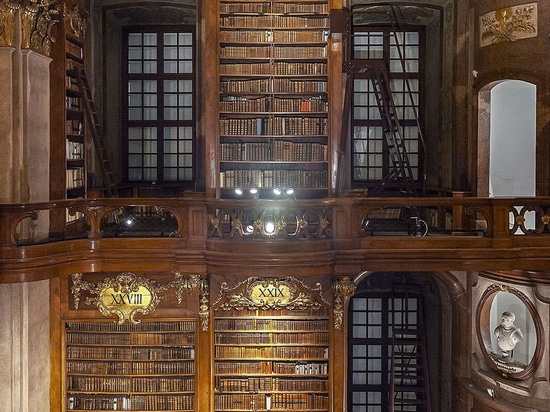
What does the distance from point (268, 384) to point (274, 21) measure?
4030 millimetres

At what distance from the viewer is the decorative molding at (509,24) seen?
24.8 feet

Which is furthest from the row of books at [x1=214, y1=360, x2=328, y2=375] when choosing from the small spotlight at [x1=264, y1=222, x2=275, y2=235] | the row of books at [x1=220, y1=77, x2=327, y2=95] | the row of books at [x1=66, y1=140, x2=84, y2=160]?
the row of books at [x1=220, y1=77, x2=327, y2=95]

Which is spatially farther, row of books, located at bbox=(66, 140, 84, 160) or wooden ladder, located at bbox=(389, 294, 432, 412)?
wooden ladder, located at bbox=(389, 294, 432, 412)

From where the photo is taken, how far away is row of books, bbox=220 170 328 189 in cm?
775

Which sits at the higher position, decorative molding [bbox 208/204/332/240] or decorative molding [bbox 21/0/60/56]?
decorative molding [bbox 21/0/60/56]

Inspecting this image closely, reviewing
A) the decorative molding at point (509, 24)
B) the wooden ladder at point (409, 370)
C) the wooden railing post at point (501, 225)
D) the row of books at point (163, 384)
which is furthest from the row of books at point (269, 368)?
the decorative molding at point (509, 24)

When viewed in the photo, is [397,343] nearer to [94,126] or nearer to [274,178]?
[274,178]

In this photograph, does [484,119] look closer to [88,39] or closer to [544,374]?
[544,374]

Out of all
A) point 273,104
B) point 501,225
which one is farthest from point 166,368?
point 501,225

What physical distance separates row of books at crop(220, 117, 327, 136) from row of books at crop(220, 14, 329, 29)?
1.03 metres

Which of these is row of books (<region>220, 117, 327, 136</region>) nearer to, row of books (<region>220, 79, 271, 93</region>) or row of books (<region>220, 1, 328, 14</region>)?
row of books (<region>220, 79, 271, 93</region>)

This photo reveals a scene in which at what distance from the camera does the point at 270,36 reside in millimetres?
7516

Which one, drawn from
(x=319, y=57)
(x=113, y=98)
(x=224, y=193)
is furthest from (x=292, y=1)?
(x=113, y=98)

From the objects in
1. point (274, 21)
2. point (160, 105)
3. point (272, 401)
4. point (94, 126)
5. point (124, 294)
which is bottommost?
point (272, 401)
